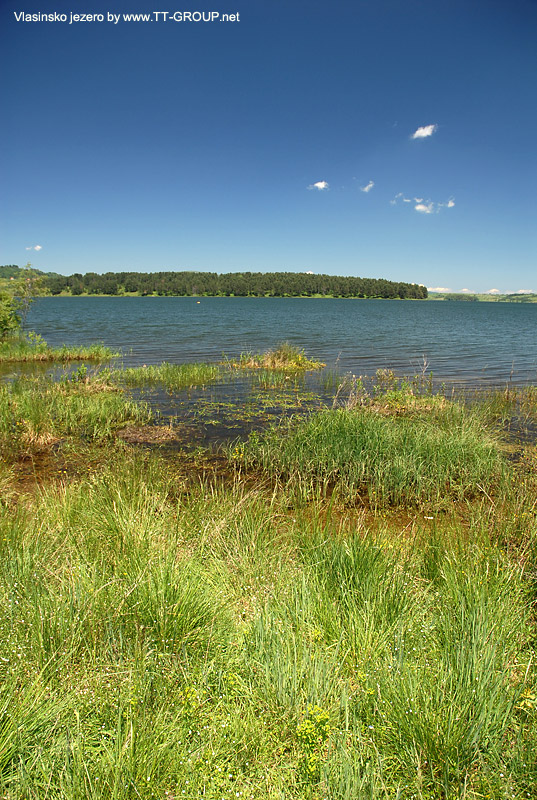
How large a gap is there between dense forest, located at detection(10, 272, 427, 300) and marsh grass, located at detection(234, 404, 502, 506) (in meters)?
174

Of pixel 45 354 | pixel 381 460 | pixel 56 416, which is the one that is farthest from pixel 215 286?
pixel 381 460

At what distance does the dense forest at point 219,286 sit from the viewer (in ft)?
548

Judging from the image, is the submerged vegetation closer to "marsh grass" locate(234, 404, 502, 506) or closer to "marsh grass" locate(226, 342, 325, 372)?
"marsh grass" locate(226, 342, 325, 372)

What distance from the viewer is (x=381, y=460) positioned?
8.03 metres

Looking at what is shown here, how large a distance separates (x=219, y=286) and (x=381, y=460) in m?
181

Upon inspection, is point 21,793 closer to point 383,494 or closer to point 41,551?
point 41,551

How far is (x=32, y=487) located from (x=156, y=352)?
826 inches

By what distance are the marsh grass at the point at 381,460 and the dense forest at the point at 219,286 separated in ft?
569

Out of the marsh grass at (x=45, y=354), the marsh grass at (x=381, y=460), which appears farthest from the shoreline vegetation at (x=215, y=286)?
the marsh grass at (x=381, y=460)

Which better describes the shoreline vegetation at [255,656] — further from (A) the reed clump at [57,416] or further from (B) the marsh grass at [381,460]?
(A) the reed clump at [57,416]

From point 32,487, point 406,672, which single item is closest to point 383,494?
point 406,672

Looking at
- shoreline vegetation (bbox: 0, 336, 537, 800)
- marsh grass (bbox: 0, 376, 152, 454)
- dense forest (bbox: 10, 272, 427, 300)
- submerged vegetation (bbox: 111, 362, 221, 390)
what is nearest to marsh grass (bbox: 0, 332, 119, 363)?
submerged vegetation (bbox: 111, 362, 221, 390)

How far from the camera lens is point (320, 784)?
2195 millimetres

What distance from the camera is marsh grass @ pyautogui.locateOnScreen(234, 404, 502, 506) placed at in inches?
305
